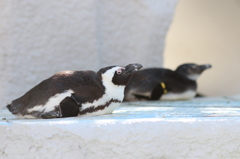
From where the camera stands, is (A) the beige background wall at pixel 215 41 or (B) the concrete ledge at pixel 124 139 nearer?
(B) the concrete ledge at pixel 124 139

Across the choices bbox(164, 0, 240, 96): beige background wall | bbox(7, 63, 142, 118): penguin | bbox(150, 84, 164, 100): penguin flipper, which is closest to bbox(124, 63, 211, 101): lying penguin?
bbox(150, 84, 164, 100): penguin flipper

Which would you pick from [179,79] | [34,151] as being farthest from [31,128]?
[179,79]

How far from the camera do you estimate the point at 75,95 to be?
7.37ft

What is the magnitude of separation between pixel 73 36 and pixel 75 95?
181cm

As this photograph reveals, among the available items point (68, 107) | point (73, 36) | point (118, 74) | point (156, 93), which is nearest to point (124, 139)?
point (68, 107)

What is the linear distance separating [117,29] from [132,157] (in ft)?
9.18

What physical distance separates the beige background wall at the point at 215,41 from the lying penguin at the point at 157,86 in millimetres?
2244

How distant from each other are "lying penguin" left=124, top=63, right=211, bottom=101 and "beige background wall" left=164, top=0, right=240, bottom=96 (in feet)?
7.36

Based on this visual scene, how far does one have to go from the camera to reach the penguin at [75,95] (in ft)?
7.26

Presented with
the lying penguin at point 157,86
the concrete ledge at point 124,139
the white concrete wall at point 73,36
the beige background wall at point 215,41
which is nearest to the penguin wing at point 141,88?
the lying penguin at point 157,86

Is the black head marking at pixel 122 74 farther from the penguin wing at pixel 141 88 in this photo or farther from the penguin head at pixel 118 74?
the penguin wing at pixel 141 88

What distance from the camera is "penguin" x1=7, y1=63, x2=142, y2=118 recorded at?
2.21m

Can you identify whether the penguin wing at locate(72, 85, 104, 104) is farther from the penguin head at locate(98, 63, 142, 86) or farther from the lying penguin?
the lying penguin

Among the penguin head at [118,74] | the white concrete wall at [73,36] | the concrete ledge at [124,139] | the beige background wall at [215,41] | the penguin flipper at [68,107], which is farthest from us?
the beige background wall at [215,41]
